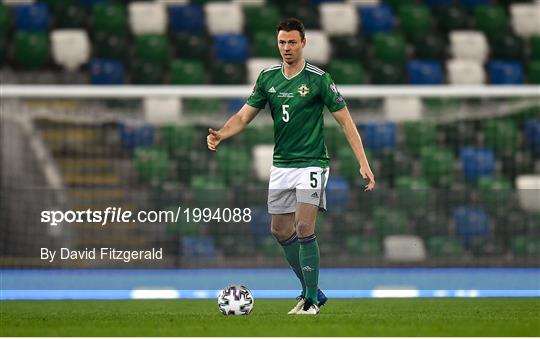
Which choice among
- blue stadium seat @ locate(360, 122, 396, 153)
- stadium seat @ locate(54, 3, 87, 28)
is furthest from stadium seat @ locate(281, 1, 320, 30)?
blue stadium seat @ locate(360, 122, 396, 153)

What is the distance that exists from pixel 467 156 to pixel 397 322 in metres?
6.96

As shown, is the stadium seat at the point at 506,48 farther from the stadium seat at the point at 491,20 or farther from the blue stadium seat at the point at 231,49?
the blue stadium seat at the point at 231,49

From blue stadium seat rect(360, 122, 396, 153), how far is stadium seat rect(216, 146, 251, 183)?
54.0 inches

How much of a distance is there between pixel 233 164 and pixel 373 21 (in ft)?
16.2

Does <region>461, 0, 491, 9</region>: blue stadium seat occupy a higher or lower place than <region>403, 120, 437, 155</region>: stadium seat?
higher

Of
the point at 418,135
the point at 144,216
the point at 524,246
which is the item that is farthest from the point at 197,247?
the point at 524,246

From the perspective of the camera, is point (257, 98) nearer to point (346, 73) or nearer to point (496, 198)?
point (496, 198)

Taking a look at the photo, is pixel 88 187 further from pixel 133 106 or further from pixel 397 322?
pixel 397 322

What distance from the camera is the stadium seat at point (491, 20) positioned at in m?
19.4

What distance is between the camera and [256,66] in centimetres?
1738

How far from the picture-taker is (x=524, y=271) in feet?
46.6

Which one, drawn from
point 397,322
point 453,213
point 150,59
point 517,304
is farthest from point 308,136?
point 150,59

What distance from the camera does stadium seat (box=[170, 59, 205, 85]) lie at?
57.4ft

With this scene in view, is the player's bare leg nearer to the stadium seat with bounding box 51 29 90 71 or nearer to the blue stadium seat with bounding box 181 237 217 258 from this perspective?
the blue stadium seat with bounding box 181 237 217 258
